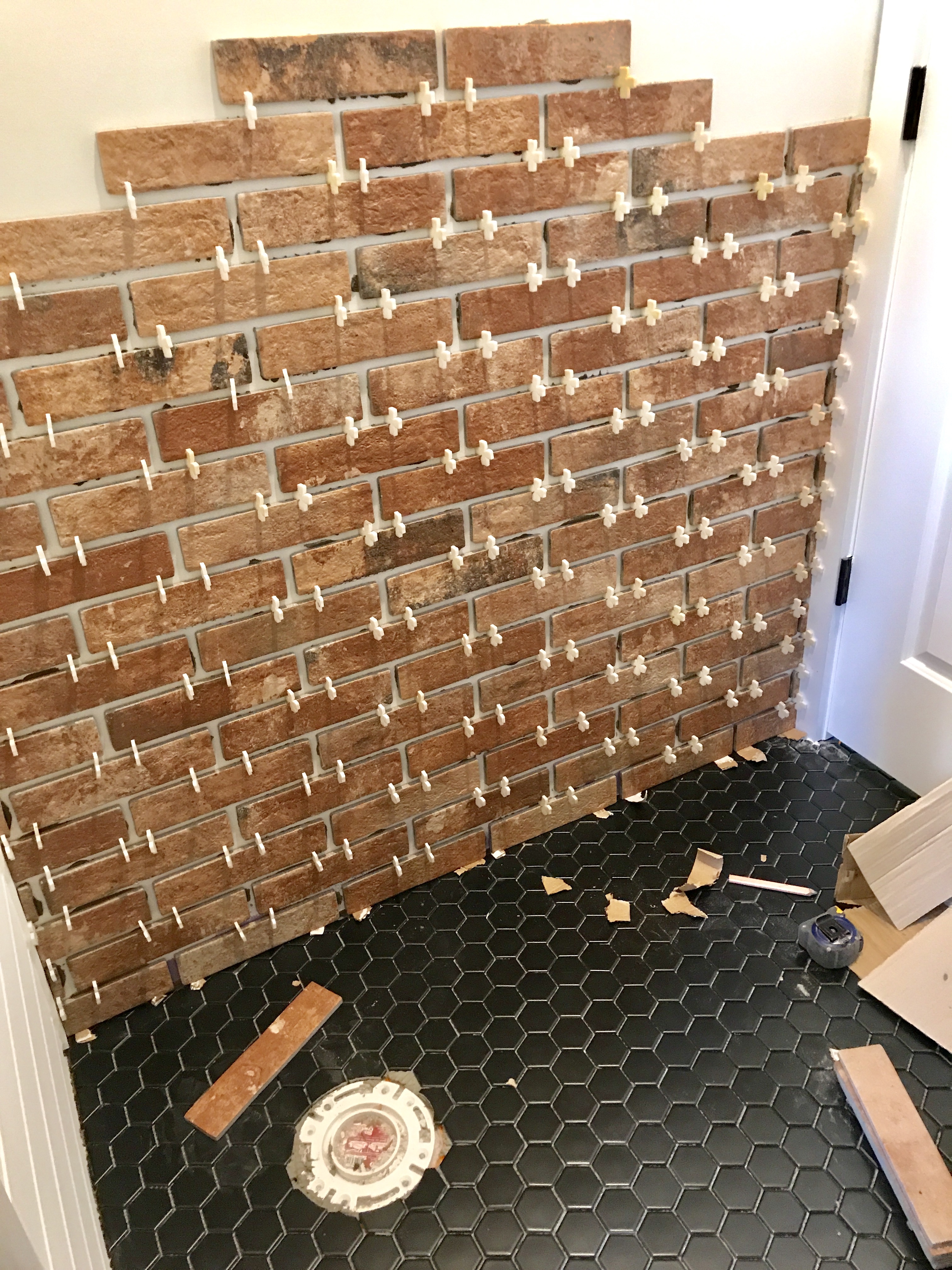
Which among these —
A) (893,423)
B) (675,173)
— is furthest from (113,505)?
(893,423)

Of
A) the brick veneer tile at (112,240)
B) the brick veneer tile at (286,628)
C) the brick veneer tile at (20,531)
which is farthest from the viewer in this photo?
the brick veneer tile at (286,628)

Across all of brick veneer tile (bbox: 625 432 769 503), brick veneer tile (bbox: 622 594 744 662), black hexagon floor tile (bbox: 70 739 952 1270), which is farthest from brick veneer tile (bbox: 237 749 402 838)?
brick veneer tile (bbox: 625 432 769 503)

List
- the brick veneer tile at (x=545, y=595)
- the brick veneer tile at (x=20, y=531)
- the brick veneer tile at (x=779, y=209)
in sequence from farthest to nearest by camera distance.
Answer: the brick veneer tile at (x=545, y=595) → the brick veneer tile at (x=779, y=209) → the brick veneer tile at (x=20, y=531)

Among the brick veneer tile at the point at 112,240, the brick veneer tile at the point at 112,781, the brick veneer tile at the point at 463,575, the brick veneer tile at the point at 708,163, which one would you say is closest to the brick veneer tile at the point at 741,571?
the brick veneer tile at the point at 463,575

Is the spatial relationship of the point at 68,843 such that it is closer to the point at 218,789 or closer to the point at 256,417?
the point at 218,789

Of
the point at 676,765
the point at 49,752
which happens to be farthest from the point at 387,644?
the point at 676,765

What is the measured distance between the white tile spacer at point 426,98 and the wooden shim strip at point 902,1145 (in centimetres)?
140

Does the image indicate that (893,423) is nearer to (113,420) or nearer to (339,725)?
(339,725)

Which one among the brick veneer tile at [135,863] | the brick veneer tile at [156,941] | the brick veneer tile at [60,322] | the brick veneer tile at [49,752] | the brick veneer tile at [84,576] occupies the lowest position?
the brick veneer tile at [156,941]

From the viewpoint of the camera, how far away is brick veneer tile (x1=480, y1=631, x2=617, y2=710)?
1741mm

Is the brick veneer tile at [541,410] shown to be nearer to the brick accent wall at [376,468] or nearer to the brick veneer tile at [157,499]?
the brick accent wall at [376,468]

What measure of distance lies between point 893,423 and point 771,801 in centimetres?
73

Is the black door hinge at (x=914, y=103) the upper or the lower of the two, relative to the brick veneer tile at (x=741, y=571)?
upper

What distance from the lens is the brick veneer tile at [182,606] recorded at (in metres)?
1.36
